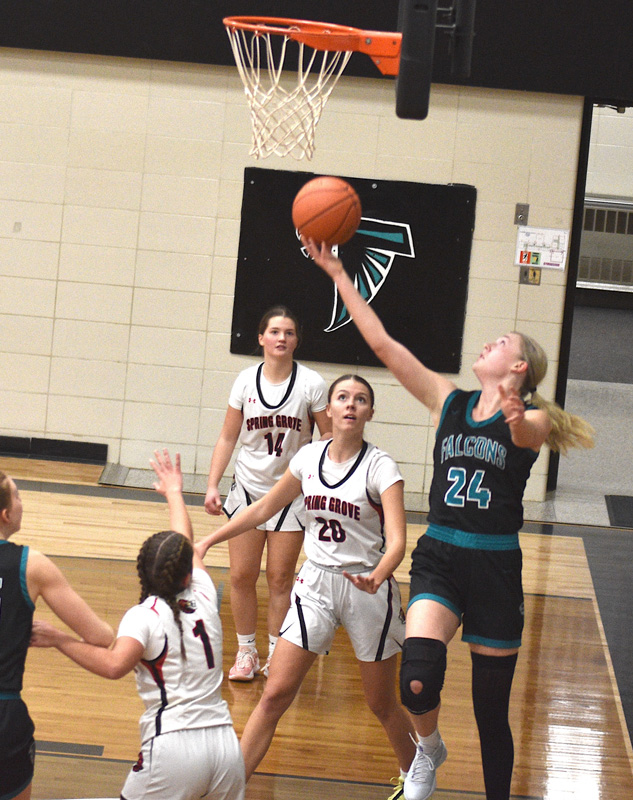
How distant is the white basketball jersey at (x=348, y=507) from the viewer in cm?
370

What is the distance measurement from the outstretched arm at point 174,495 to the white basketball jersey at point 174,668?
0.92ft

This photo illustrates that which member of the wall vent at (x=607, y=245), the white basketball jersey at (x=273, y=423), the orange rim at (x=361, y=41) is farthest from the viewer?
the wall vent at (x=607, y=245)

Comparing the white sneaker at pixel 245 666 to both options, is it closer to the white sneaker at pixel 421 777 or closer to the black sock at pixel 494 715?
the white sneaker at pixel 421 777

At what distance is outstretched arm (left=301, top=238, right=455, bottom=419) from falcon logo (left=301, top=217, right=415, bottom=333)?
16.2 feet

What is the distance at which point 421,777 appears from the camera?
347cm

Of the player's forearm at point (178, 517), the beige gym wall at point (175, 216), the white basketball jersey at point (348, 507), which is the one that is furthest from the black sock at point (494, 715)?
the beige gym wall at point (175, 216)

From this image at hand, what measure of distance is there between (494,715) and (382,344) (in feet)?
4.39

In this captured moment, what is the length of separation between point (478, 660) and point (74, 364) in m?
6.06

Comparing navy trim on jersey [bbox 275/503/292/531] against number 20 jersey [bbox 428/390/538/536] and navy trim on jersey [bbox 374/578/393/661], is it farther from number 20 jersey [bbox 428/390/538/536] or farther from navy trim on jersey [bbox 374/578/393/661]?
number 20 jersey [bbox 428/390/538/536]

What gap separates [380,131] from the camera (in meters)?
8.41

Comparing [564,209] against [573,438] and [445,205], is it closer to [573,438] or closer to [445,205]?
[445,205]

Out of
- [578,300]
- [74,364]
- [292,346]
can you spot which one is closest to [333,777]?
[292,346]

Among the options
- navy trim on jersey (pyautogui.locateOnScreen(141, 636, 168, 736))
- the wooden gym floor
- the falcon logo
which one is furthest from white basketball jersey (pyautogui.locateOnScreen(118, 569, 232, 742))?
the falcon logo

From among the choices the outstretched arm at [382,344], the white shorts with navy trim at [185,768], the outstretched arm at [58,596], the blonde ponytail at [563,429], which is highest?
the outstretched arm at [382,344]
